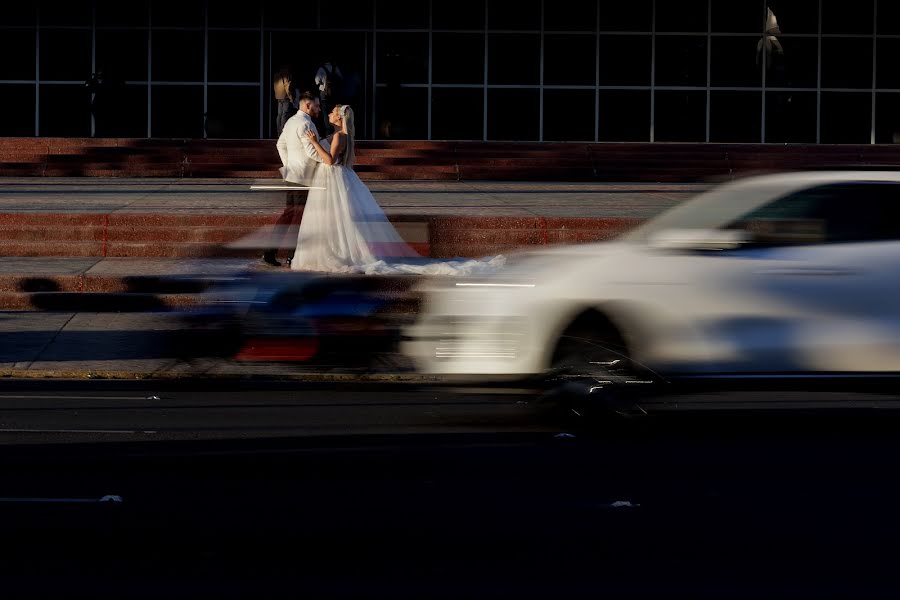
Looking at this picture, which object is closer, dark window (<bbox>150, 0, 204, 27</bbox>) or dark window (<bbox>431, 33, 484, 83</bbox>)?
dark window (<bbox>150, 0, 204, 27</bbox>)

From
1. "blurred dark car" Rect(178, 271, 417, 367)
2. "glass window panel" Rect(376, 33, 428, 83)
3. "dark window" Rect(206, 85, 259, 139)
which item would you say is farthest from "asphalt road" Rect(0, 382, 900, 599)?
"glass window panel" Rect(376, 33, 428, 83)

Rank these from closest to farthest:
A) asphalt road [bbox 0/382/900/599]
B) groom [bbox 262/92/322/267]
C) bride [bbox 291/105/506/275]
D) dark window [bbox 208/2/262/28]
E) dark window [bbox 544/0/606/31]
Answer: asphalt road [bbox 0/382/900/599] < bride [bbox 291/105/506/275] < groom [bbox 262/92/322/267] < dark window [bbox 208/2/262/28] < dark window [bbox 544/0/606/31]

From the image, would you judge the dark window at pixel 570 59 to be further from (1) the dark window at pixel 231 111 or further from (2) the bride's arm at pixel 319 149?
(2) the bride's arm at pixel 319 149

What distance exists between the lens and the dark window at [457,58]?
122 feet

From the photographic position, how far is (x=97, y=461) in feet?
25.7

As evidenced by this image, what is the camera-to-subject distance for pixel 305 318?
9.84 m

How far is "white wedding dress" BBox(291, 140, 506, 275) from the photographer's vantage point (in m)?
13.7

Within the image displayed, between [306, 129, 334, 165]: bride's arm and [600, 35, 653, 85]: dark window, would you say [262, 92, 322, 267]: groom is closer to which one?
[306, 129, 334, 165]: bride's arm

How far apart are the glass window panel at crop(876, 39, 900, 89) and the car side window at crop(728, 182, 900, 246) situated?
30.2 meters

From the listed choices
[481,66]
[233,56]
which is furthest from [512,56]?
[233,56]

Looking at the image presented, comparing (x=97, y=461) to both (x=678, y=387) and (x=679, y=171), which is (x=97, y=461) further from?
(x=679, y=171)

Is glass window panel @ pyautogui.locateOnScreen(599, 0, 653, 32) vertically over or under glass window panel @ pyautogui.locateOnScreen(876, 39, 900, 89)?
over

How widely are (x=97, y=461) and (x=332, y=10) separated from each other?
98.4ft

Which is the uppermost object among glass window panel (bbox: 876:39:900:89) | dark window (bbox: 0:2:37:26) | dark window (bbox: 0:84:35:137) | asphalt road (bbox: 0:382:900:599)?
dark window (bbox: 0:2:37:26)
